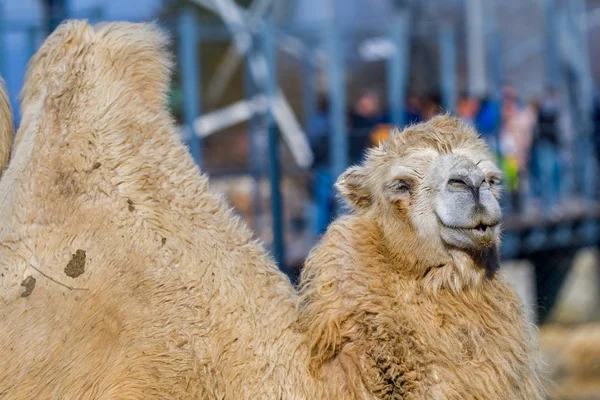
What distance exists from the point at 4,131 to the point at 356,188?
140 cm

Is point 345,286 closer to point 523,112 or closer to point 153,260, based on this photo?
point 153,260

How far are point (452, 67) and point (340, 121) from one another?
10.2 feet

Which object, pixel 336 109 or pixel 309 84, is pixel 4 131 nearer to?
pixel 336 109

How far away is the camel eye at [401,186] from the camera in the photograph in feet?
11.7

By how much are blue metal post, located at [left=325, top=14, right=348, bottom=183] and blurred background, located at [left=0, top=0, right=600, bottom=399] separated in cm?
2

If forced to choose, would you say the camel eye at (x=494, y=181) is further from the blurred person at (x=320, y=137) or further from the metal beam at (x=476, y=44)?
the metal beam at (x=476, y=44)

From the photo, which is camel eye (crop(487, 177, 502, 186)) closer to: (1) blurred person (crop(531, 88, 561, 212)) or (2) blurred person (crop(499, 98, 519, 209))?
(2) blurred person (crop(499, 98, 519, 209))

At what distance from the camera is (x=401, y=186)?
11.7 ft

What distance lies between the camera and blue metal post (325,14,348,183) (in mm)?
10281

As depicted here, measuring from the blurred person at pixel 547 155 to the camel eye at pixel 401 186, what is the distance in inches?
427

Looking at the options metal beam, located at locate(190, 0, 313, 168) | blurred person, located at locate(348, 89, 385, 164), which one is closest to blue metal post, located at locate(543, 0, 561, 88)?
metal beam, located at locate(190, 0, 313, 168)

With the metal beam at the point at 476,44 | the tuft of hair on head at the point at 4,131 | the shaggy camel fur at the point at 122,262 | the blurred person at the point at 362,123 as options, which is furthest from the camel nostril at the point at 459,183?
the metal beam at the point at 476,44

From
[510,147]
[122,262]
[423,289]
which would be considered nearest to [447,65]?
[510,147]

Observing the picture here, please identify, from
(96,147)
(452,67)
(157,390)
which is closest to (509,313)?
(157,390)
